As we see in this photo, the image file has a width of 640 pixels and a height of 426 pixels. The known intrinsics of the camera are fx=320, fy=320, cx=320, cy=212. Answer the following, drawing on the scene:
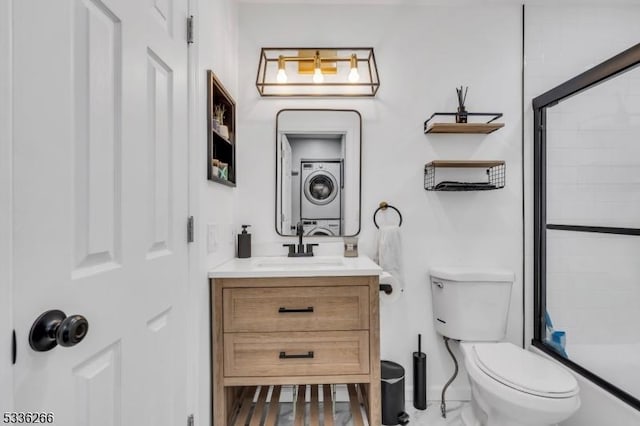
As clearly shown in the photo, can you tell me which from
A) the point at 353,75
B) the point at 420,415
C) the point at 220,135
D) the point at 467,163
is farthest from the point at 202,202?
the point at 420,415

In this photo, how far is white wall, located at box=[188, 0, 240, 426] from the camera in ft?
4.26

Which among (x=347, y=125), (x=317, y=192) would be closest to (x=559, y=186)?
(x=347, y=125)

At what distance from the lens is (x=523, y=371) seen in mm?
1505

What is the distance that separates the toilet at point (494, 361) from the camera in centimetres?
135

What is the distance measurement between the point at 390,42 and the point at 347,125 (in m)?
0.62

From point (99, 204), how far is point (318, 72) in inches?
62.4

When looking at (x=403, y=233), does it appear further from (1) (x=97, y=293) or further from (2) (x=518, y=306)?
(1) (x=97, y=293)

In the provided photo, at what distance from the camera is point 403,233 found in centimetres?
210

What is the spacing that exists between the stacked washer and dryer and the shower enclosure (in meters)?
1.30

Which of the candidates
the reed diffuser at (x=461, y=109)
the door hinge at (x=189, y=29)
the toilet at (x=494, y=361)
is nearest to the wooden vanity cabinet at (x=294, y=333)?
the toilet at (x=494, y=361)

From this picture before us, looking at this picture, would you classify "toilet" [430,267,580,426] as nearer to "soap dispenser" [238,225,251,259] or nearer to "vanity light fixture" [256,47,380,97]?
"soap dispenser" [238,225,251,259]

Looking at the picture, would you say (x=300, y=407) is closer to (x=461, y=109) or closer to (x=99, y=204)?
(x=99, y=204)

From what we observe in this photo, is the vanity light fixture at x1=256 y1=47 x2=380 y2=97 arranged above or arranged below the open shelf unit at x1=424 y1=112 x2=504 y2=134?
above

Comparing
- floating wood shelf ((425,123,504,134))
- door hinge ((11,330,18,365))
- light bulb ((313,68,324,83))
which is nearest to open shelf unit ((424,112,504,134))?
floating wood shelf ((425,123,504,134))
